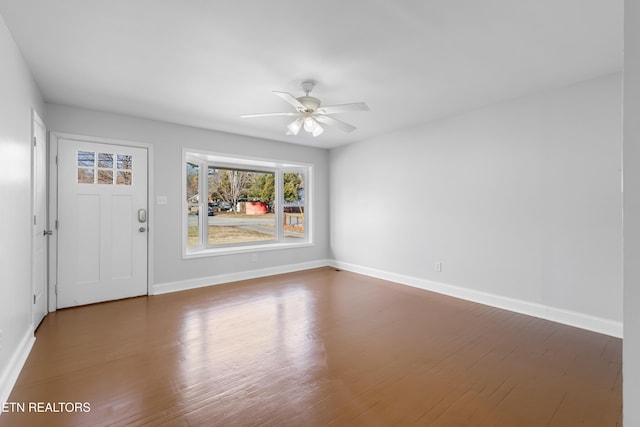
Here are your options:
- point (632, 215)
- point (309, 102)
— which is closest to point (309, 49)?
point (309, 102)

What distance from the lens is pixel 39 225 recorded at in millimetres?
3127

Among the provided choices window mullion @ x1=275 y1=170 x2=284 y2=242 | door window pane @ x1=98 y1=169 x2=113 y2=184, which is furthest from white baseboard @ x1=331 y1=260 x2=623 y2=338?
door window pane @ x1=98 y1=169 x2=113 y2=184

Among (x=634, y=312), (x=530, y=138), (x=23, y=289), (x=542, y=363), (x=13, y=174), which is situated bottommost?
(x=542, y=363)

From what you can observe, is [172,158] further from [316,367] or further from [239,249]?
[316,367]

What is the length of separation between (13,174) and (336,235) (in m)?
4.64

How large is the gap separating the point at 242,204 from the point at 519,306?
444 centimetres

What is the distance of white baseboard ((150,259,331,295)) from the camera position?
4.25 meters

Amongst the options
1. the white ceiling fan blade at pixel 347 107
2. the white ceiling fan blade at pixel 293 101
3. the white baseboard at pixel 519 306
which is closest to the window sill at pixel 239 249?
the white baseboard at pixel 519 306

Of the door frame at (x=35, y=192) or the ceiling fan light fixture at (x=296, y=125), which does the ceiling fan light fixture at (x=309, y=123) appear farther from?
the door frame at (x=35, y=192)

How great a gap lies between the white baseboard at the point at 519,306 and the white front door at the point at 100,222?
3722 mm

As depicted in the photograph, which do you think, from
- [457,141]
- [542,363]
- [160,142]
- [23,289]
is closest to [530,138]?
[457,141]

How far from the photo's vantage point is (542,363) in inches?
93.2

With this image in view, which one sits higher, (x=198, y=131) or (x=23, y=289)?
(x=198, y=131)

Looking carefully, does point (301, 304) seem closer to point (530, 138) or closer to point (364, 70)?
point (364, 70)
